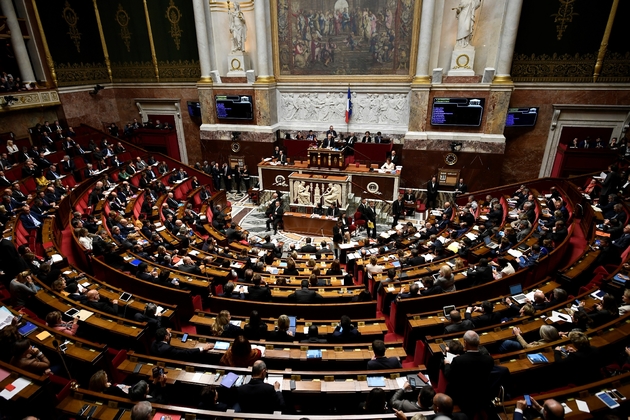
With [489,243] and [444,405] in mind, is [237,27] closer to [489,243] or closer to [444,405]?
[489,243]

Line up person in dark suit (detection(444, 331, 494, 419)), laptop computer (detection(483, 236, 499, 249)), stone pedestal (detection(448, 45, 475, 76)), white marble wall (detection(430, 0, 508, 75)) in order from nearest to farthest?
person in dark suit (detection(444, 331, 494, 419)), laptop computer (detection(483, 236, 499, 249)), white marble wall (detection(430, 0, 508, 75)), stone pedestal (detection(448, 45, 475, 76))

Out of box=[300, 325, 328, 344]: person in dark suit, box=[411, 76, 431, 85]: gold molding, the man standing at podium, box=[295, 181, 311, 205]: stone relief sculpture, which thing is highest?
box=[411, 76, 431, 85]: gold molding

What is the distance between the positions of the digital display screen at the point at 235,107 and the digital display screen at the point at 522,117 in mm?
11313

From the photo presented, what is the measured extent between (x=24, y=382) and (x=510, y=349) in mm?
6081

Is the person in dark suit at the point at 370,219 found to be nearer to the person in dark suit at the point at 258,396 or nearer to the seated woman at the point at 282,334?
the seated woman at the point at 282,334

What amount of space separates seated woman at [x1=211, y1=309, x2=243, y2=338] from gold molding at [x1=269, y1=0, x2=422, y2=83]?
43.6 ft

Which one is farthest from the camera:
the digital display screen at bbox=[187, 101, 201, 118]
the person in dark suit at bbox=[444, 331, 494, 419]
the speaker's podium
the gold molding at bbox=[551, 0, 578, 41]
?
the digital display screen at bbox=[187, 101, 201, 118]

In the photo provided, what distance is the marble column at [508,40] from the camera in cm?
1315

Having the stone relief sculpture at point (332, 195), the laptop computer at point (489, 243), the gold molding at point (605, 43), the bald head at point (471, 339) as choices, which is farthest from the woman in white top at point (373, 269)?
the gold molding at point (605, 43)

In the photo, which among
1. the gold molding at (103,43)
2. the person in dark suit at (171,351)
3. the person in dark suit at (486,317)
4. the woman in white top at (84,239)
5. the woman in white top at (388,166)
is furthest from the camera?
the gold molding at (103,43)

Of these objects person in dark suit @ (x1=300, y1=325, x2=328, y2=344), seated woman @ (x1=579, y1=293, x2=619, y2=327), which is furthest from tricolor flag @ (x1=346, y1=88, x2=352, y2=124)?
seated woman @ (x1=579, y1=293, x2=619, y2=327)

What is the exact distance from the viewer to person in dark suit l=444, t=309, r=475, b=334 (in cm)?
540

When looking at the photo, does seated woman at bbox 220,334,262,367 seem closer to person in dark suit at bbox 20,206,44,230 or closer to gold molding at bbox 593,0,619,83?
person in dark suit at bbox 20,206,44,230

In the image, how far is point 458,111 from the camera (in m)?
14.5
